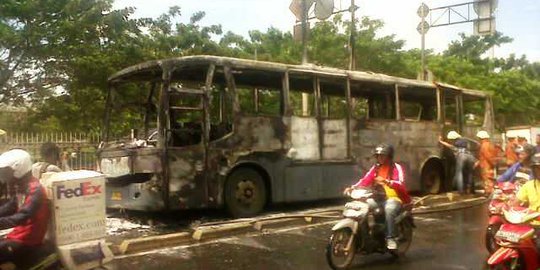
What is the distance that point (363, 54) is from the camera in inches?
1069

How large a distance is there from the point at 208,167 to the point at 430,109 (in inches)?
288

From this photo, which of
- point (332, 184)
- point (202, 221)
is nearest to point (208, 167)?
point (202, 221)

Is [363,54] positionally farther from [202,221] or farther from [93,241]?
[93,241]

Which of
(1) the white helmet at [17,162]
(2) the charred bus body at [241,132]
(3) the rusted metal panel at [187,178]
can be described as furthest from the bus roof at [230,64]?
(1) the white helmet at [17,162]

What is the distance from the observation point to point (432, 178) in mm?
15125

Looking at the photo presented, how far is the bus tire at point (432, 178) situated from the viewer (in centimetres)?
1480

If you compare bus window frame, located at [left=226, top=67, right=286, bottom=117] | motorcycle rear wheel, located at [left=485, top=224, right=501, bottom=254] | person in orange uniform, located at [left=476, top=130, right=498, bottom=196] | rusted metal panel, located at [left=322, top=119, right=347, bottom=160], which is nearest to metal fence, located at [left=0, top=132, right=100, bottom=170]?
bus window frame, located at [left=226, top=67, right=286, bottom=117]

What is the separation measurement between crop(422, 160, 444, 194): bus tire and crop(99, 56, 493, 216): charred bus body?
95 centimetres

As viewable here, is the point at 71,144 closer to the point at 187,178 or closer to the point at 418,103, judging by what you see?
the point at 187,178

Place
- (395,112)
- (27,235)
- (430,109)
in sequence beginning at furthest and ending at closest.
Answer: (430,109) < (395,112) < (27,235)

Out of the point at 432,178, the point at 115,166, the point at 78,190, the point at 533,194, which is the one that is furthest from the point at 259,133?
the point at 432,178

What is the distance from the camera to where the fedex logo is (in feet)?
15.4

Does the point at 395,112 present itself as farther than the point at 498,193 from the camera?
Yes

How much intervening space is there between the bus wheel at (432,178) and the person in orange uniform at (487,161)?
102 cm
